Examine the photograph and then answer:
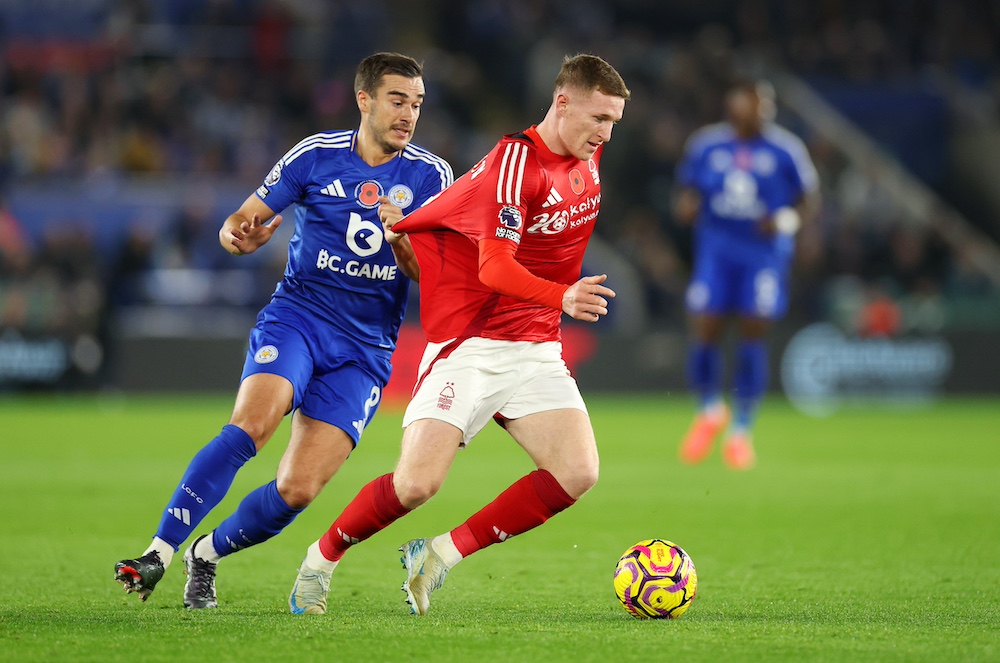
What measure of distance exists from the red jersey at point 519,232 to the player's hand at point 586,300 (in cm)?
43

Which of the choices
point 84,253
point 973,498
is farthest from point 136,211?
point 973,498

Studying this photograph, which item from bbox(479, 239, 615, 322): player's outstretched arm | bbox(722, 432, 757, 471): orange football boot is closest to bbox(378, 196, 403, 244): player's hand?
bbox(479, 239, 615, 322): player's outstretched arm

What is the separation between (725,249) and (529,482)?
6.35 metres

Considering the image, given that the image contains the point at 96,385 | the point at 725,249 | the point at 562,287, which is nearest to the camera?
the point at 562,287

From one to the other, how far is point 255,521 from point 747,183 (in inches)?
271

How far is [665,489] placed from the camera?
31.6 feet

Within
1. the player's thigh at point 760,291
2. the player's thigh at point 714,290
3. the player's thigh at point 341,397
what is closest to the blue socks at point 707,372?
the player's thigh at point 714,290

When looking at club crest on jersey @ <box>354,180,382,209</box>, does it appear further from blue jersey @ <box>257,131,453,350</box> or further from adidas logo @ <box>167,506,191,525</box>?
adidas logo @ <box>167,506,191,525</box>

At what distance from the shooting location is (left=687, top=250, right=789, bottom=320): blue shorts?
1126 cm

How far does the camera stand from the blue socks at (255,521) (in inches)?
218

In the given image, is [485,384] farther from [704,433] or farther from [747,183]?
[747,183]

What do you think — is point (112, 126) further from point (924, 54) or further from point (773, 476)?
point (924, 54)

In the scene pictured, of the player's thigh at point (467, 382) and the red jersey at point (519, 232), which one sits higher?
the red jersey at point (519, 232)

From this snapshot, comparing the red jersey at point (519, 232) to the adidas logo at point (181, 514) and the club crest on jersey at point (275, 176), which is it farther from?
the adidas logo at point (181, 514)
